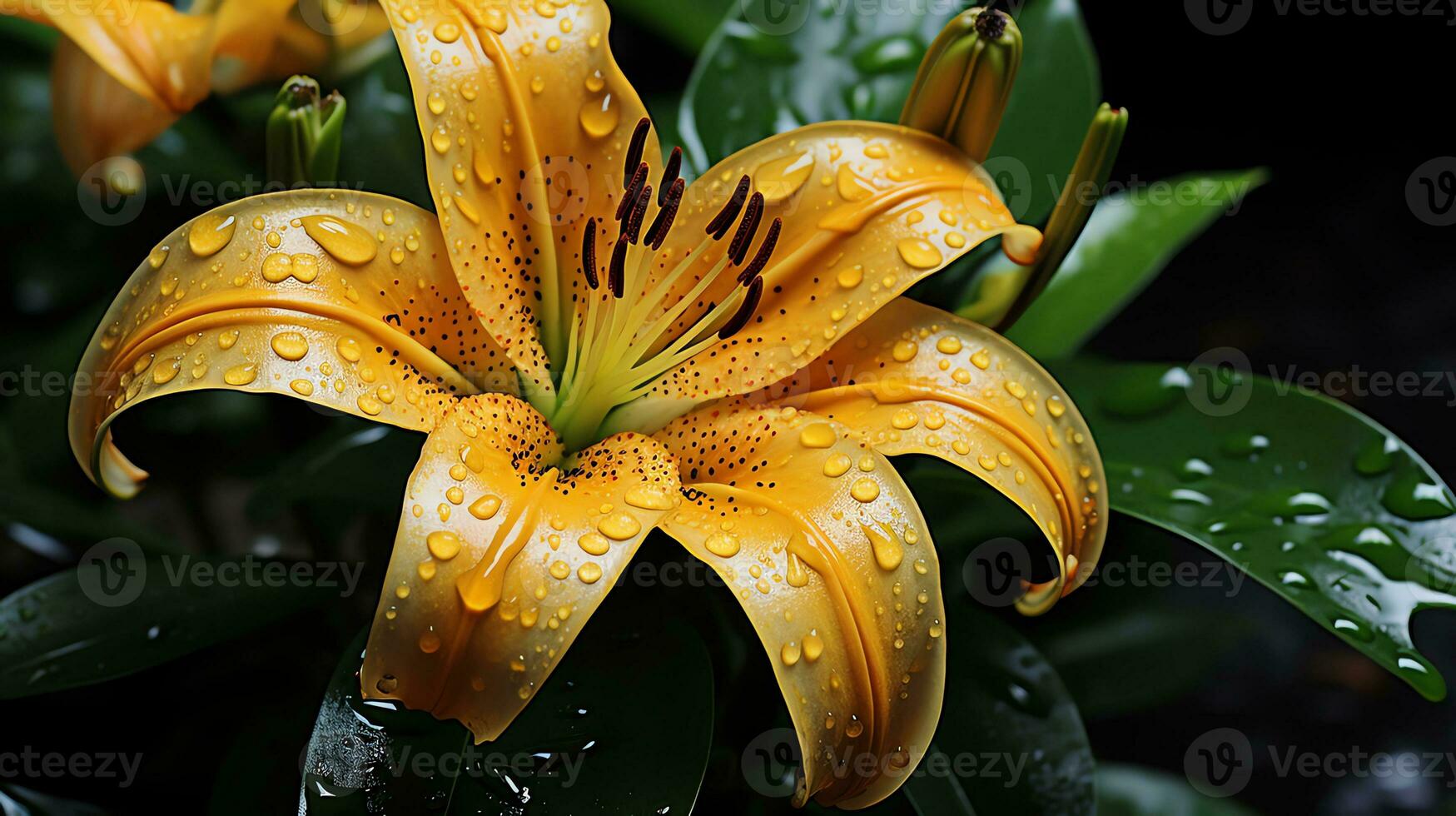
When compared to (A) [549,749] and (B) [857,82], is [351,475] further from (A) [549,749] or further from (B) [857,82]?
(B) [857,82]

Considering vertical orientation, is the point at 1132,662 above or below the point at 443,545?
below

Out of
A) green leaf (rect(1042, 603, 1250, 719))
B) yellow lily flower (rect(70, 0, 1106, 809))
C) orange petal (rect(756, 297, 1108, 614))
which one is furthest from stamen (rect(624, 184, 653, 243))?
green leaf (rect(1042, 603, 1250, 719))

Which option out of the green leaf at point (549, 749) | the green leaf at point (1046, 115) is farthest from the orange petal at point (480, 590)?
the green leaf at point (1046, 115)

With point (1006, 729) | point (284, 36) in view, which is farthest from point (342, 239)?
point (1006, 729)

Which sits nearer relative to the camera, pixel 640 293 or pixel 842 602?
pixel 842 602

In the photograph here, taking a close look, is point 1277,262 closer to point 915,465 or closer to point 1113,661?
point 1113,661

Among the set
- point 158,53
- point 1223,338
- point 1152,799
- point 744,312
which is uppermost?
point 158,53

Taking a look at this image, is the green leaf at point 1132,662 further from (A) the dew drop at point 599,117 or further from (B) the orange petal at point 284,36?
(B) the orange petal at point 284,36
